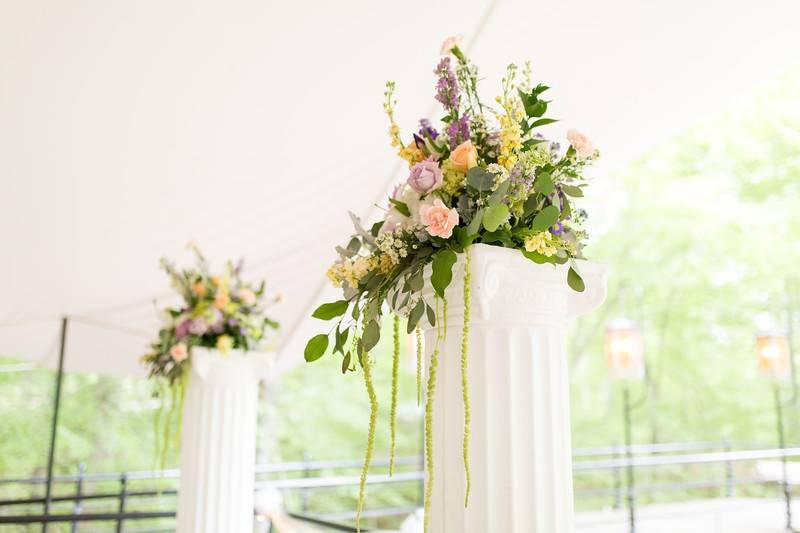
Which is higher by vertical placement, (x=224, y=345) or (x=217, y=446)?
(x=224, y=345)

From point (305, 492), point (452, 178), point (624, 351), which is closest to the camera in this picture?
point (452, 178)

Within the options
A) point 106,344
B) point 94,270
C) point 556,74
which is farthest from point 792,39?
point 106,344

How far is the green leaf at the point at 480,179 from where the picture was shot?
1.34 meters

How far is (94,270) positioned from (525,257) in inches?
155

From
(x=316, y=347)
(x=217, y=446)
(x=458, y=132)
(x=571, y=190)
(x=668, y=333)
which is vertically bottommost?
(x=217, y=446)

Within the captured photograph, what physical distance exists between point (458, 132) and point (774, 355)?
683cm

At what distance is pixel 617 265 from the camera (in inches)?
495

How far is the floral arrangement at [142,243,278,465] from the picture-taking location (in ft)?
11.1

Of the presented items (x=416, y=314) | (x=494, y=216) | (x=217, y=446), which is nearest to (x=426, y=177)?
(x=494, y=216)

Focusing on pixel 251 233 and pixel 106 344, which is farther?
pixel 106 344

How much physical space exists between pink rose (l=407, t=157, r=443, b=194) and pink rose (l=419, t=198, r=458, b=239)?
0.08 meters

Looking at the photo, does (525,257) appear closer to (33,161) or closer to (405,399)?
(33,161)

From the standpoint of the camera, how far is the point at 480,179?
1.34 meters

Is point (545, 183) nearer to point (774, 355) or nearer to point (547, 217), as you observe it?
point (547, 217)
